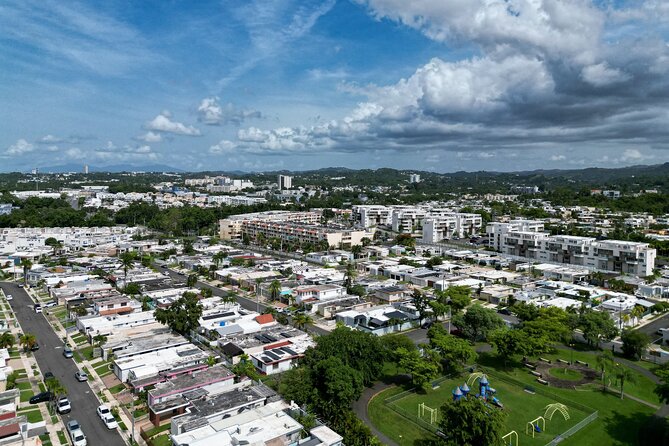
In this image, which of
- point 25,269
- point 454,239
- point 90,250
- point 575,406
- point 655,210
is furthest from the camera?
point 655,210

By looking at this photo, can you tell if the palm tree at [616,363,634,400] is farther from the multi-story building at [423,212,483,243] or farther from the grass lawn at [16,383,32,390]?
the multi-story building at [423,212,483,243]

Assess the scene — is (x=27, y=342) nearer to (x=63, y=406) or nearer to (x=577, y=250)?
(x=63, y=406)

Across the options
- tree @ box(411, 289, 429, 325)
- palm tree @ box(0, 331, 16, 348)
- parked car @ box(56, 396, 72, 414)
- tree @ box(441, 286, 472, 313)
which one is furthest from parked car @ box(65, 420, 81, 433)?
tree @ box(441, 286, 472, 313)

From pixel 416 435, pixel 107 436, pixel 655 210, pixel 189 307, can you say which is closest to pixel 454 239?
pixel 655 210

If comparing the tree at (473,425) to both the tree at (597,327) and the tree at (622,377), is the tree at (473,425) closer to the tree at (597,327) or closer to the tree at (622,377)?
the tree at (622,377)

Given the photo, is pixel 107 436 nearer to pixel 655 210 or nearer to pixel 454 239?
pixel 454 239
